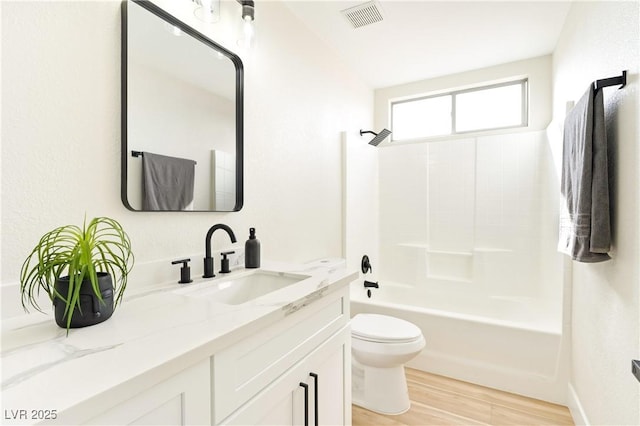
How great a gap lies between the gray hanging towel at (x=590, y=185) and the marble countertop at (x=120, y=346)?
1.19 m

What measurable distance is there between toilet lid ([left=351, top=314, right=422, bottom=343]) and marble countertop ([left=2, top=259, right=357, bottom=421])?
102 centimetres

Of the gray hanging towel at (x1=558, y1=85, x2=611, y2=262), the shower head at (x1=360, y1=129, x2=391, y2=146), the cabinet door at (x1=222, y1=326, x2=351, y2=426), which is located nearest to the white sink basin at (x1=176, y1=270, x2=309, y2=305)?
the cabinet door at (x1=222, y1=326, x2=351, y2=426)

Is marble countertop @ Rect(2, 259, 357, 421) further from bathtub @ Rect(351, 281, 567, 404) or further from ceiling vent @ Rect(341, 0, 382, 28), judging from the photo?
ceiling vent @ Rect(341, 0, 382, 28)

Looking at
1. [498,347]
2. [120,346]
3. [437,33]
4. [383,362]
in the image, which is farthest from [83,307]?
[437,33]

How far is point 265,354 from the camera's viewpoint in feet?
3.02

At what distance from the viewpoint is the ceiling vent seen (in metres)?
1.99

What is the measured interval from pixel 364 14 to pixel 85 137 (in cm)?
180

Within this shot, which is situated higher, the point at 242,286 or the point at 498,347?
the point at 242,286

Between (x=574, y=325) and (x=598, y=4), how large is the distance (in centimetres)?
173

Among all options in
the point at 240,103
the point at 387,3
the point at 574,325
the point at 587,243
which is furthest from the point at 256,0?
the point at 574,325

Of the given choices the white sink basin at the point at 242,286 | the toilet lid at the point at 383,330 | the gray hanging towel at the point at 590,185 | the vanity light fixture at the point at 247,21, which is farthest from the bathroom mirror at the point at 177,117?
the gray hanging towel at the point at 590,185

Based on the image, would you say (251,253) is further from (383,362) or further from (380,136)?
(380,136)

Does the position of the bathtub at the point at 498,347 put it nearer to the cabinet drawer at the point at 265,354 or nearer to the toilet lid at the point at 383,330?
the toilet lid at the point at 383,330

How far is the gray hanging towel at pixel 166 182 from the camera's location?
1.22 m
